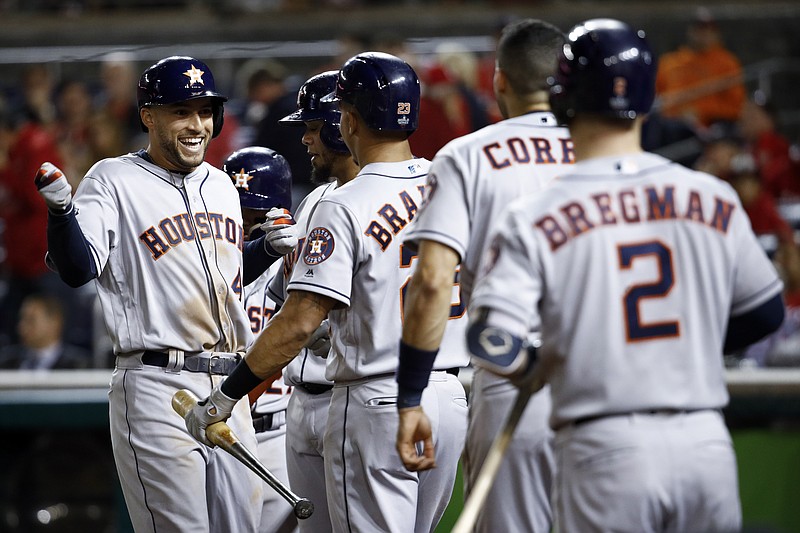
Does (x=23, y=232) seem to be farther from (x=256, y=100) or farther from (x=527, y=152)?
(x=527, y=152)

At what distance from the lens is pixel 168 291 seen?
13.5 feet

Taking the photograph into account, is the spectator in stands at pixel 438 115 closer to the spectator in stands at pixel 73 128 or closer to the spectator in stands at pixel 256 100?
the spectator in stands at pixel 256 100

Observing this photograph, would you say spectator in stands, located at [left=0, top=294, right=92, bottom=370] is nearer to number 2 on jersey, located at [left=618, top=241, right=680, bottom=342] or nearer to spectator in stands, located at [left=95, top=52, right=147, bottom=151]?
spectator in stands, located at [left=95, top=52, right=147, bottom=151]

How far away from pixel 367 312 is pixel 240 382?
45cm

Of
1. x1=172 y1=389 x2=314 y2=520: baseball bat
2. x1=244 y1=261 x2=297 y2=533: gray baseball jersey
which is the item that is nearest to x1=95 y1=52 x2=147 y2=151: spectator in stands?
x1=244 y1=261 x2=297 y2=533: gray baseball jersey

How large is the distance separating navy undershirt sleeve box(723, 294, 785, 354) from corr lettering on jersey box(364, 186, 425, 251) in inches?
47.8

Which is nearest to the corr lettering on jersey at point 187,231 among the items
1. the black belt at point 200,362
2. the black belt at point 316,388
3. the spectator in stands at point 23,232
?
the black belt at point 200,362

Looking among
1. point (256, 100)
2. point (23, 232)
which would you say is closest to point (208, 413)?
point (23, 232)

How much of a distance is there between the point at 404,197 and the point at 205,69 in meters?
1.02

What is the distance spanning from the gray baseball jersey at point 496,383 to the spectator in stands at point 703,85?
757cm

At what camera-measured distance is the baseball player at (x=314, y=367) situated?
168 inches

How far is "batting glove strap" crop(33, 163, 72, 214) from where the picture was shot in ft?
12.1

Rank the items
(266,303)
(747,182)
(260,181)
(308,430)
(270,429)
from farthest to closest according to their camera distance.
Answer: (747,182) → (266,303) → (270,429) → (260,181) → (308,430)

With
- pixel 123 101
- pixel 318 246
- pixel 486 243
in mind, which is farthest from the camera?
pixel 123 101
